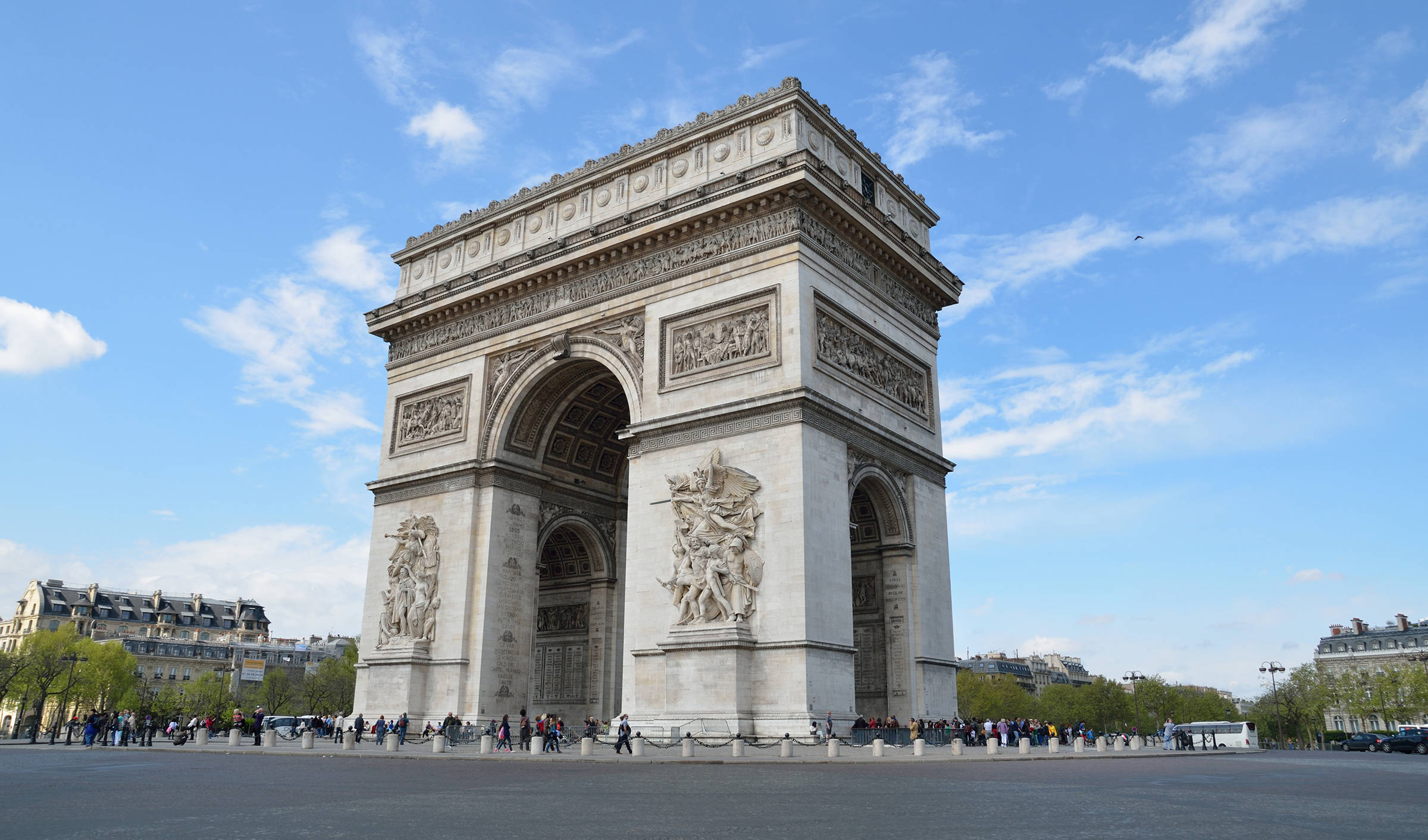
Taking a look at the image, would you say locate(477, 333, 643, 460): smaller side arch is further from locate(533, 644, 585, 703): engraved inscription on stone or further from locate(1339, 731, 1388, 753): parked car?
locate(1339, 731, 1388, 753): parked car

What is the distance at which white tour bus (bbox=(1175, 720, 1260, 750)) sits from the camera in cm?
3806

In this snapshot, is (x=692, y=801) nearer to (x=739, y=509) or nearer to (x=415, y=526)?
(x=739, y=509)

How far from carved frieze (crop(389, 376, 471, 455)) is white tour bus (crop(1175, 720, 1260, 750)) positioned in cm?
2761

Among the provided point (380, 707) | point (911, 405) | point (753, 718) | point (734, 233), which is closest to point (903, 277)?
point (911, 405)

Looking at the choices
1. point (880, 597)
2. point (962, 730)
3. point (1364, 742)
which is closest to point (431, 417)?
point (880, 597)

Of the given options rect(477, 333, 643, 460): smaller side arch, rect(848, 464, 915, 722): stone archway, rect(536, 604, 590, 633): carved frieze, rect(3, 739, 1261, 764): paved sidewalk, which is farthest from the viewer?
rect(536, 604, 590, 633): carved frieze

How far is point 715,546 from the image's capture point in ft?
75.5

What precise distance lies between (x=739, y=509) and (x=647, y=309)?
6.38 meters

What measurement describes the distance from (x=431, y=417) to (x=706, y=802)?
74.6ft

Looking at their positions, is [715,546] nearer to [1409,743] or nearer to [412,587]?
[412,587]

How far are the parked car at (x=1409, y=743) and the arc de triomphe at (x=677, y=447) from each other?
813 inches

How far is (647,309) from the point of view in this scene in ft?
86.7

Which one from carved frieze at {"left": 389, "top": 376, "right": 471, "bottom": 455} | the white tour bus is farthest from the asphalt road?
the white tour bus

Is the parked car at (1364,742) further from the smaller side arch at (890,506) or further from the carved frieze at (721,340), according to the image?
the carved frieze at (721,340)
